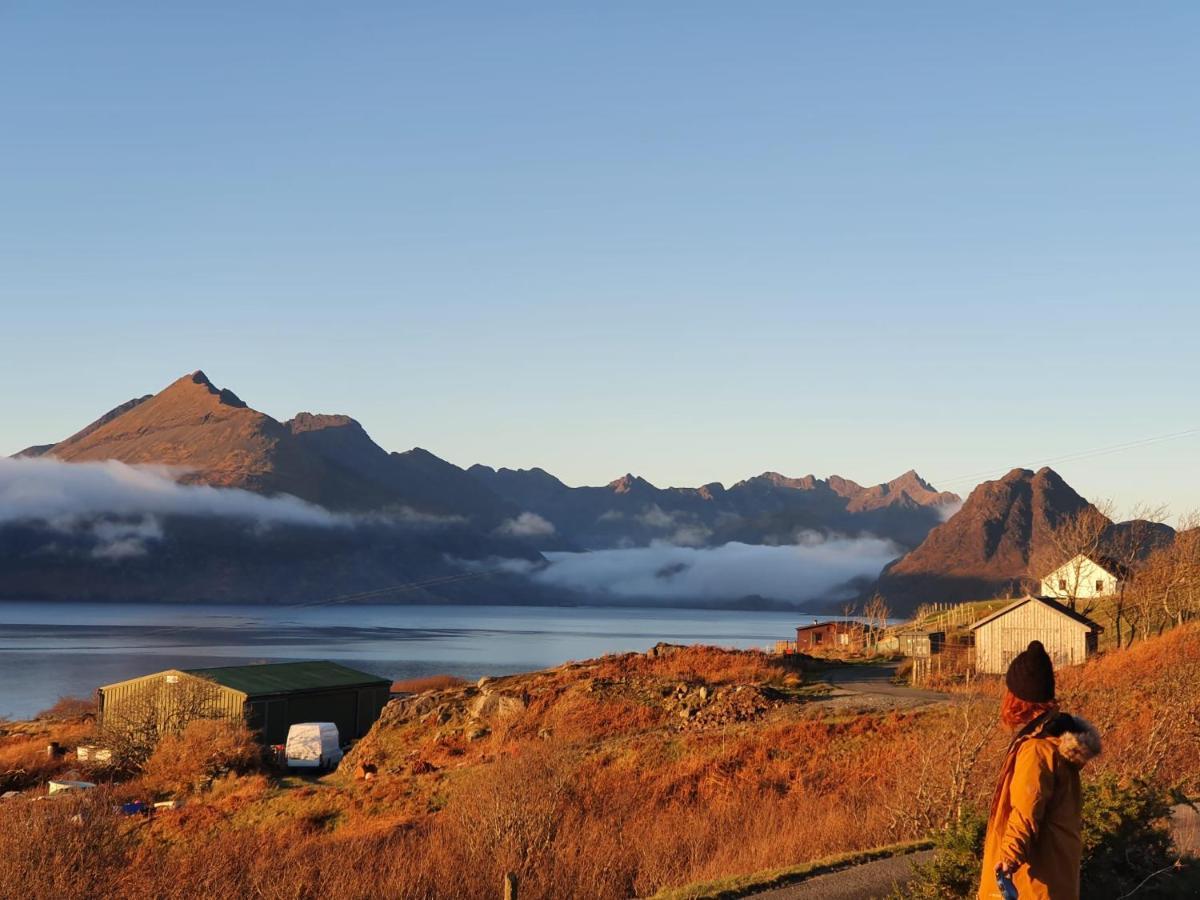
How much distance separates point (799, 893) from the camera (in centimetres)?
1292

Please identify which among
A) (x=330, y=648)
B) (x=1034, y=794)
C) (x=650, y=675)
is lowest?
(x=330, y=648)

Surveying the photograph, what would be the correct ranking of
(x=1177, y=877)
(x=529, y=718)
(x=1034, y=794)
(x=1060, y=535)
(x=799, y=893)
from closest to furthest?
(x=1034, y=794) → (x=1177, y=877) → (x=799, y=893) → (x=529, y=718) → (x=1060, y=535)

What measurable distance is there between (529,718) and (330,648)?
135746 millimetres

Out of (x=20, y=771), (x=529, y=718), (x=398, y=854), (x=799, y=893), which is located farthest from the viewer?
(x=20, y=771)

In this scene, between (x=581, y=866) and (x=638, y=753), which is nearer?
(x=581, y=866)

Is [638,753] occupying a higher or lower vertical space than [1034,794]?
lower

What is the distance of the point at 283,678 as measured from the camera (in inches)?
2291

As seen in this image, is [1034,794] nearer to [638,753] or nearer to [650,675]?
[638,753]

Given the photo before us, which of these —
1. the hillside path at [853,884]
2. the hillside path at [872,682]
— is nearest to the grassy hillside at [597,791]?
the hillside path at [853,884]

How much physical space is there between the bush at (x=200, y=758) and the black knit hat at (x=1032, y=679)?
39.9m

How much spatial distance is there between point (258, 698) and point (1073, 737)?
51.4m

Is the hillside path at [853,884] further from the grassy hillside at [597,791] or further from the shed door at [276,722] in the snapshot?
the shed door at [276,722]

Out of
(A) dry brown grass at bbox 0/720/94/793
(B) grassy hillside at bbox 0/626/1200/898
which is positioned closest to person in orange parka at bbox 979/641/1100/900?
(B) grassy hillside at bbox 0/626/1200/898

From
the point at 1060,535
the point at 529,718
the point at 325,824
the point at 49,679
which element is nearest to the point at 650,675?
the point at 529,718
